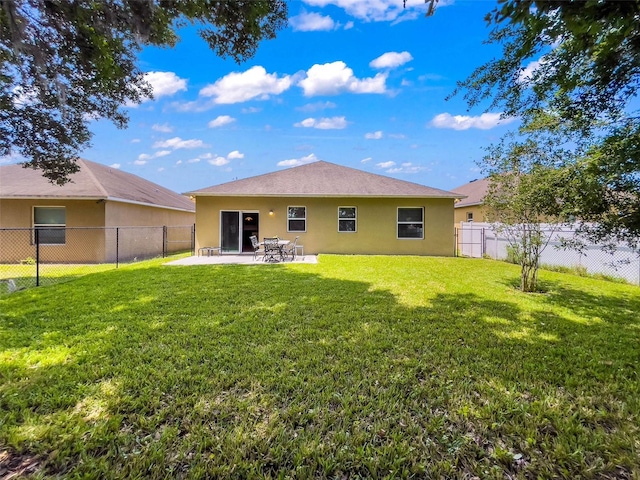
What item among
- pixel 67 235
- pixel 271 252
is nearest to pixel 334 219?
pixel 271 252

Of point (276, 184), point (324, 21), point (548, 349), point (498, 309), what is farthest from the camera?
point (276, 184)

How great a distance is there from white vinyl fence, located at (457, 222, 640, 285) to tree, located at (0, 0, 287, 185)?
6.99 meters

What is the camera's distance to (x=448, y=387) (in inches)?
116

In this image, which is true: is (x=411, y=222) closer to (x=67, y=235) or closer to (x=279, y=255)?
(x=279, y=255)

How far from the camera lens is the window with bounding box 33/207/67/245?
489 inches

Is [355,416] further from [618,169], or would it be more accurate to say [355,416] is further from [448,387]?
[618,169]

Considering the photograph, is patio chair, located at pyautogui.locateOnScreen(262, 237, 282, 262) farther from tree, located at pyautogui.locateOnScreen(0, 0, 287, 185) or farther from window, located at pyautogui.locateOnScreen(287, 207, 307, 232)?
tree, located at pyautogui.locateOnScreen(0, 0, 287, 185)

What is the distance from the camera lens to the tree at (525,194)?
238 inches

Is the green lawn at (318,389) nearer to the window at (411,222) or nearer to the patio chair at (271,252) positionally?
the patio chair at (271,252)

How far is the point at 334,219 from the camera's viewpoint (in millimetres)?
13984

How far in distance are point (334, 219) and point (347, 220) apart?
24.0 inches

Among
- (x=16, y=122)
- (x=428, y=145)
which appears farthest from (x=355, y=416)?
(x=428, y=145)

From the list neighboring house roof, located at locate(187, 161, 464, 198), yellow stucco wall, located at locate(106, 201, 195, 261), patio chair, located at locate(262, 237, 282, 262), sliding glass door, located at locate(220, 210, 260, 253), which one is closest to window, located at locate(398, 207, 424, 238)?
neighboring house roof, located at locate(187, 161, 464, 198)

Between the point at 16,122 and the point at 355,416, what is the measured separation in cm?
848
